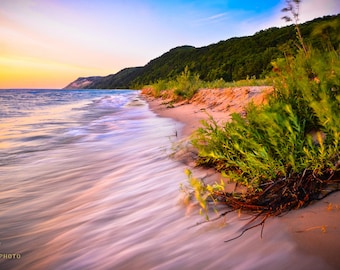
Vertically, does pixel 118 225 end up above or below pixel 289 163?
below

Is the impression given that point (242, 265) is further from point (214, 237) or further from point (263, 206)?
point (263, 206)

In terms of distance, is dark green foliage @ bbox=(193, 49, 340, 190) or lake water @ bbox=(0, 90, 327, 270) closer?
lake water @ bbox=(0, 90, 327, 270)

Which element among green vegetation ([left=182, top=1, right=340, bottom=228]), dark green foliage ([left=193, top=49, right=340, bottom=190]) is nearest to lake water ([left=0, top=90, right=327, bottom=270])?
green vegetation ([left=182, top=1, right=340, bottom=228])

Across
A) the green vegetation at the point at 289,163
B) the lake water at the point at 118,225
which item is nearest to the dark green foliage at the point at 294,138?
the green vegetation at the point at 289,163

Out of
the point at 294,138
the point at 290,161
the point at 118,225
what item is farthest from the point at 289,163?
the point at 118,225

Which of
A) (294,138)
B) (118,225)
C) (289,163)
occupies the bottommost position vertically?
(118,225)

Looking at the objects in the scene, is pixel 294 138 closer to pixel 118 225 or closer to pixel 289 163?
pixel 289 163

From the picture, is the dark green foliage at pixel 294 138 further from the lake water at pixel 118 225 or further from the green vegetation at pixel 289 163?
the lake water at pixel 118 225

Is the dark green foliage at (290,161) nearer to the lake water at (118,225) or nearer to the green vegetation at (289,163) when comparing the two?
the green vegetation at (289,163)

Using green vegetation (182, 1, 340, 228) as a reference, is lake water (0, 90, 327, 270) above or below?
below

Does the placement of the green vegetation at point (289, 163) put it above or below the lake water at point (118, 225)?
above

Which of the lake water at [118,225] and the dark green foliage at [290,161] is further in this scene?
the dark green foliage at [290,161]

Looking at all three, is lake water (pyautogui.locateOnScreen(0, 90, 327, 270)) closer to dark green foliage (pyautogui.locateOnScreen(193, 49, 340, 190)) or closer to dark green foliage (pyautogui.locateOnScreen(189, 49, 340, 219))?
dark green foliage (pyautogui.locateOnScreen(189, 49, 340, 219))

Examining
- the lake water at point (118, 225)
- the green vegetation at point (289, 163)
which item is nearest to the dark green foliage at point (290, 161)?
the green vegetation at point (289, 163)
